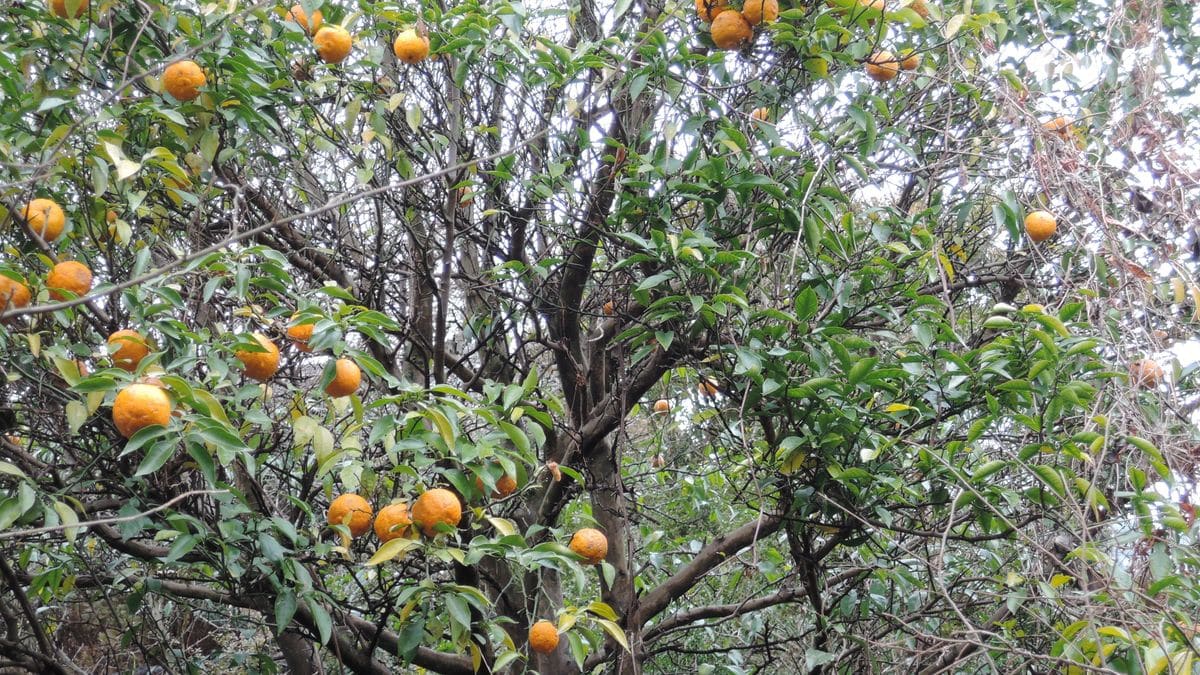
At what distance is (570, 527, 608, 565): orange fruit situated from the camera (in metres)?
2.32

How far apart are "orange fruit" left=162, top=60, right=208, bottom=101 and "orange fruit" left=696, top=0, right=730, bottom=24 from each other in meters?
1.27

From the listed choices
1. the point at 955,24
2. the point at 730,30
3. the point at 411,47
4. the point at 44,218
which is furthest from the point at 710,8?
the point at 44,218

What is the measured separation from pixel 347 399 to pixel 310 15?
975 millimetres

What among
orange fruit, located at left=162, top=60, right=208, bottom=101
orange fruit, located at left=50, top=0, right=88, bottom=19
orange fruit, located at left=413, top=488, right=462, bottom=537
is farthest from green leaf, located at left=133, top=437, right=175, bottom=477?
orange fruit, located at left=50, top=0, right=88, bottom=19

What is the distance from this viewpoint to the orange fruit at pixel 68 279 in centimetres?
183

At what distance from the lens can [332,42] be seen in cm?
233

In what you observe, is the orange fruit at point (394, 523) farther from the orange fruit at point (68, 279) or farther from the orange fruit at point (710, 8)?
the orange fruit at point (710, 8)

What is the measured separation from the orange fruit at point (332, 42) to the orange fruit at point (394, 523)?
1.18 meters

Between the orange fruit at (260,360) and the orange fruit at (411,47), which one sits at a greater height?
the orange fruit at (411,47)

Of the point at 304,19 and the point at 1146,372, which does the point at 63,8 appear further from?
the point at 1146,372

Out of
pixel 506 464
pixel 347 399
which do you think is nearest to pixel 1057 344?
pixel 506 464

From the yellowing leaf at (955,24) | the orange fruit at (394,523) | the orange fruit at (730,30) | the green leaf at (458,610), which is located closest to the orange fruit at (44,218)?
the orange fruit at (394,523)

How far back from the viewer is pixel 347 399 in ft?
7.24

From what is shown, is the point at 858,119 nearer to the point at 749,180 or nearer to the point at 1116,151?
the point at 749,180
